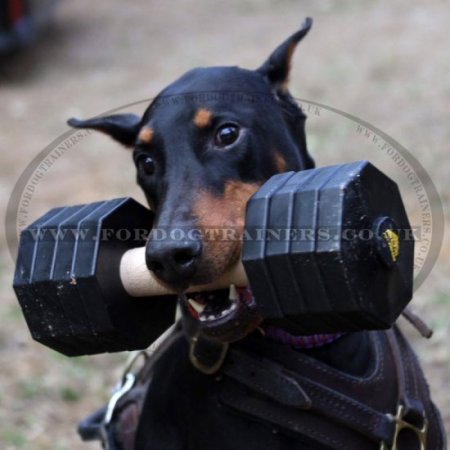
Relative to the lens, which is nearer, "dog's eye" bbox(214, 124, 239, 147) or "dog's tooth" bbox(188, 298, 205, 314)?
"dog's tooth" bbox(188, 298, 205, 314)

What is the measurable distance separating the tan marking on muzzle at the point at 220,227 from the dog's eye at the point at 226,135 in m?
0.16

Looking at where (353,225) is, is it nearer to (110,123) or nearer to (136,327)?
(136,327)

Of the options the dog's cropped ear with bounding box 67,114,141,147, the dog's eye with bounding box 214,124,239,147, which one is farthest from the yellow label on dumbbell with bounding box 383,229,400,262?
the dog's cropped ear with bounding box 67,114,141,147

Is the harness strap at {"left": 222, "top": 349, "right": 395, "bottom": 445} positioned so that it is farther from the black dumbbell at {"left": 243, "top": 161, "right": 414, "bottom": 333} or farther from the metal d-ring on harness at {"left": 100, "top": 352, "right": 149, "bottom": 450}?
the metal d-ring on harness at {"left": 100, "top": 352, "right": 149, "bottom": 450}

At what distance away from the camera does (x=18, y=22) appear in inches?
359

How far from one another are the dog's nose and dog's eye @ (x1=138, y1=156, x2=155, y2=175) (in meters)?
0.49

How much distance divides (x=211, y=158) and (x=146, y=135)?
9.0 inches

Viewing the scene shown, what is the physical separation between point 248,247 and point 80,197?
4.37m

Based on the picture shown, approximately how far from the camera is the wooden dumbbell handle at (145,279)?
7.00 ft

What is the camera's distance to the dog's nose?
2018mm

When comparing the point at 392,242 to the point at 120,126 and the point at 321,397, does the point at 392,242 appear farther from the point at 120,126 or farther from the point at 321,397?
the point at 120,126

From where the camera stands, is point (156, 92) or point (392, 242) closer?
point (392, 242)

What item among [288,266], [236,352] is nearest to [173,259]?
[288,266]

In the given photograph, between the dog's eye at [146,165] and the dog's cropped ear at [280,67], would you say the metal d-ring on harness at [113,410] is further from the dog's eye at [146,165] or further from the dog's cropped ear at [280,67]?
the dog's cropped ear at [280,67]
